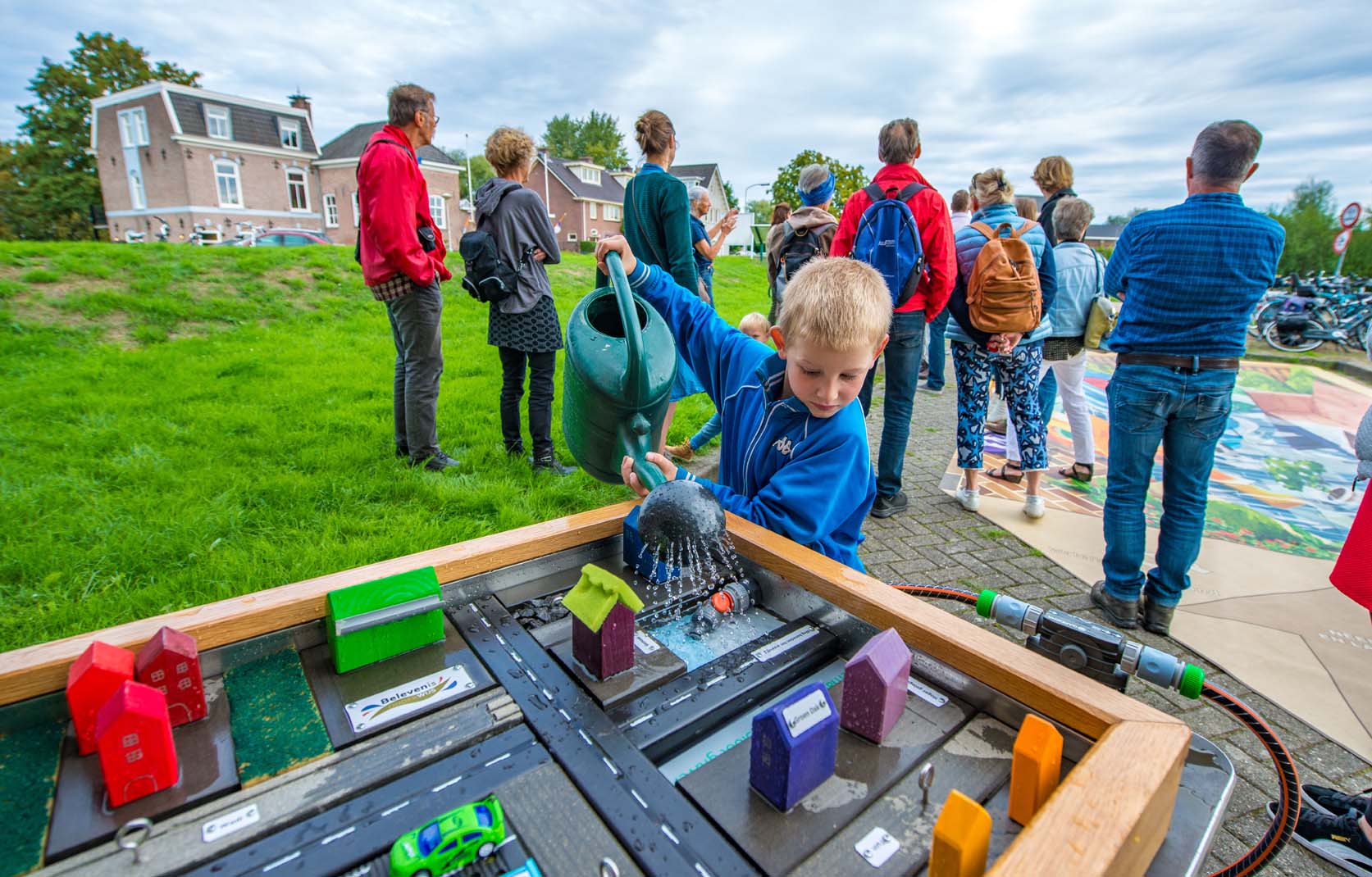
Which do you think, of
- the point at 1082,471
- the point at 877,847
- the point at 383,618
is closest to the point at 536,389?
the point at 383,618

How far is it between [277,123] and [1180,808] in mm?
35243

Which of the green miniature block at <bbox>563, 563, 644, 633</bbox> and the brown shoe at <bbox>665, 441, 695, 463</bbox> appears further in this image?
the brown shoe at <bbox>665, 441, 695, 463</bbox>

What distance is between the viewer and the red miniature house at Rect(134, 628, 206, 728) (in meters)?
0.85

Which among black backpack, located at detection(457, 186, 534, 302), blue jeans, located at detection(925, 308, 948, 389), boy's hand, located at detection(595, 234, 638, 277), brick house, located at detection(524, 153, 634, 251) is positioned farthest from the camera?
brick house, located at detection(524, 153, 634, 251)

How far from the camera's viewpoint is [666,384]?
151 cm

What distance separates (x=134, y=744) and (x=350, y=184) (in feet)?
106

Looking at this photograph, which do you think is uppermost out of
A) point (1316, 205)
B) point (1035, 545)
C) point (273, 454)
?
point (1316, 205)

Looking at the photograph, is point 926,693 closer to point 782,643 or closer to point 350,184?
point 782,643

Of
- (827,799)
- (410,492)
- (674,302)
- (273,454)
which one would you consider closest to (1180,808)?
(827,799)

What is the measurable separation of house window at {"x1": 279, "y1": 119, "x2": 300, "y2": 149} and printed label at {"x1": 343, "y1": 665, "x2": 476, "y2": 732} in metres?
34.2

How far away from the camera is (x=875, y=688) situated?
2.83 feet

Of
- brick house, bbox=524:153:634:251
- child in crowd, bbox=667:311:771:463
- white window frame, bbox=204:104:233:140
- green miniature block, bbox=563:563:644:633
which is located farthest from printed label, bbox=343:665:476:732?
brick house, bbox=524:153:634:251

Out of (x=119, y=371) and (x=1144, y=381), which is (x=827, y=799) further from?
(x=119, y=371)

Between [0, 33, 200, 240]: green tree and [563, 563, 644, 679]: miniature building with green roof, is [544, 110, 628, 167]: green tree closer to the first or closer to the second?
[0, 33, 200, 240]: green tree
